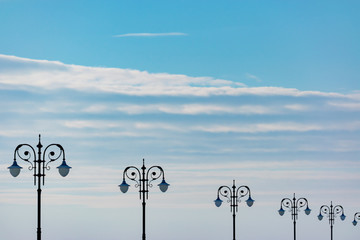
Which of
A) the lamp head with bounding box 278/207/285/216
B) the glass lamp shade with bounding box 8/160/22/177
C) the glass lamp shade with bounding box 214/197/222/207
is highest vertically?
the glass lamp shade with bounding box 8/160/22/177

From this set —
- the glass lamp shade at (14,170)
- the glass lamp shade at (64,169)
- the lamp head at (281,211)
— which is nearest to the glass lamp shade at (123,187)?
the glass lamp shade at (64,169)

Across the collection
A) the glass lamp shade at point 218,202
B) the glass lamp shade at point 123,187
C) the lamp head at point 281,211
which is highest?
the glass lamp shade at point 123,187

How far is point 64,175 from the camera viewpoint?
33.1 meters

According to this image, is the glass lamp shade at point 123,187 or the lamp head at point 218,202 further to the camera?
the lamp head at point 218,202

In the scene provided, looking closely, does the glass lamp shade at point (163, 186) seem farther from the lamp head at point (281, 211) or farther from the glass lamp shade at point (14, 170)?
the lamp head at point (281, 211)

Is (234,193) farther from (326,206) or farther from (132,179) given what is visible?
(326,206)

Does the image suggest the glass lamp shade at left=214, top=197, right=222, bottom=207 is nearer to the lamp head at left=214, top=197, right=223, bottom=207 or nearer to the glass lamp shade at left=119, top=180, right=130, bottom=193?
the lamp head at left=214, top=197, right=223, bottom=207

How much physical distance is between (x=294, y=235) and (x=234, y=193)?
13.8 metres

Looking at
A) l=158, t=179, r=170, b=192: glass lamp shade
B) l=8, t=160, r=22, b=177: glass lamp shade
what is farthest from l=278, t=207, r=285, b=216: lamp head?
l=8, t=160, r=22, b=177: glass lamp shade

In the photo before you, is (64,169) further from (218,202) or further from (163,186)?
(218,202)

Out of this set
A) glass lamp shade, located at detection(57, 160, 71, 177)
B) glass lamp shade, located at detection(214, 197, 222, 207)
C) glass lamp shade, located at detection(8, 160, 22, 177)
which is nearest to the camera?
glass lamp shade, located at detection(57, 160, 71, 177)

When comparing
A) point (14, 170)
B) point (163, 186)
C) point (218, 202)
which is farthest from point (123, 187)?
point (218, 202)

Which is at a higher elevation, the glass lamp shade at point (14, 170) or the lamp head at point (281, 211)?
the glass lamp shade at point (14, 170)

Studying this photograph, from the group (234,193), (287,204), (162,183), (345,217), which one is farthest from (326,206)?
(162,183)
